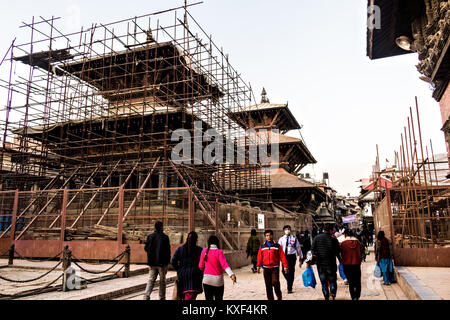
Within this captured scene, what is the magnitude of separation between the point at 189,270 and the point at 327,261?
119 inches

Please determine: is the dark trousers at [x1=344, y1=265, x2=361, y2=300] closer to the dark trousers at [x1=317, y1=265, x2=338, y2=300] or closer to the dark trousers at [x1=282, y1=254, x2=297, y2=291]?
the dark trousers at [x1=317, y1=265, x2=338, y2=300]

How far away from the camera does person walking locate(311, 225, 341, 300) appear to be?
7023 millimetres

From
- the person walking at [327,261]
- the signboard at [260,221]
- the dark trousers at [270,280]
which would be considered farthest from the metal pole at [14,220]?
the person walking at [327,261]

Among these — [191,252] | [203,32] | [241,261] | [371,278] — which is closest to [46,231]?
[241,261]

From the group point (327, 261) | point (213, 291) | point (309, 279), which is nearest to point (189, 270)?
point (213, 291)

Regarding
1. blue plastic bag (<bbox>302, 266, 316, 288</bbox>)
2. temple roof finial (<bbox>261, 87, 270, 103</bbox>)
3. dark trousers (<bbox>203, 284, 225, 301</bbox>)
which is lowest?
blue plastic bag (<bbox>302, 266, 316, 288</bbox>)

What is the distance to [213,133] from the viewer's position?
21422mm

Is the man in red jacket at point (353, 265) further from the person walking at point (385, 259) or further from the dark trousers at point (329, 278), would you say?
the person walking at point (385, 259)

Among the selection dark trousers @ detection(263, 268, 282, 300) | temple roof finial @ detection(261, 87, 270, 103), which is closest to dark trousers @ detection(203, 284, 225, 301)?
dark trousers @ detection(263, 268, 282, 300)

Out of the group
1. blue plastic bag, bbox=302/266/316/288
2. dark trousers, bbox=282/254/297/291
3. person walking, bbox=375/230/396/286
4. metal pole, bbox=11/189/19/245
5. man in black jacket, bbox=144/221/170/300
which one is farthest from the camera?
metal pole, bbox=11/189/19/245

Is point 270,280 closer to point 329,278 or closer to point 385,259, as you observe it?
point 329,278

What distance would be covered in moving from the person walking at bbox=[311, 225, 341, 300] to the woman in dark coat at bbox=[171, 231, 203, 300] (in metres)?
2.75

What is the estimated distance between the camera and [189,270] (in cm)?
546

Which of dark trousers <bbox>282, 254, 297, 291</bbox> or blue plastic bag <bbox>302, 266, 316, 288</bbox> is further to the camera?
dark trousers <bbox>282, 254, 297, 291</bbox>
